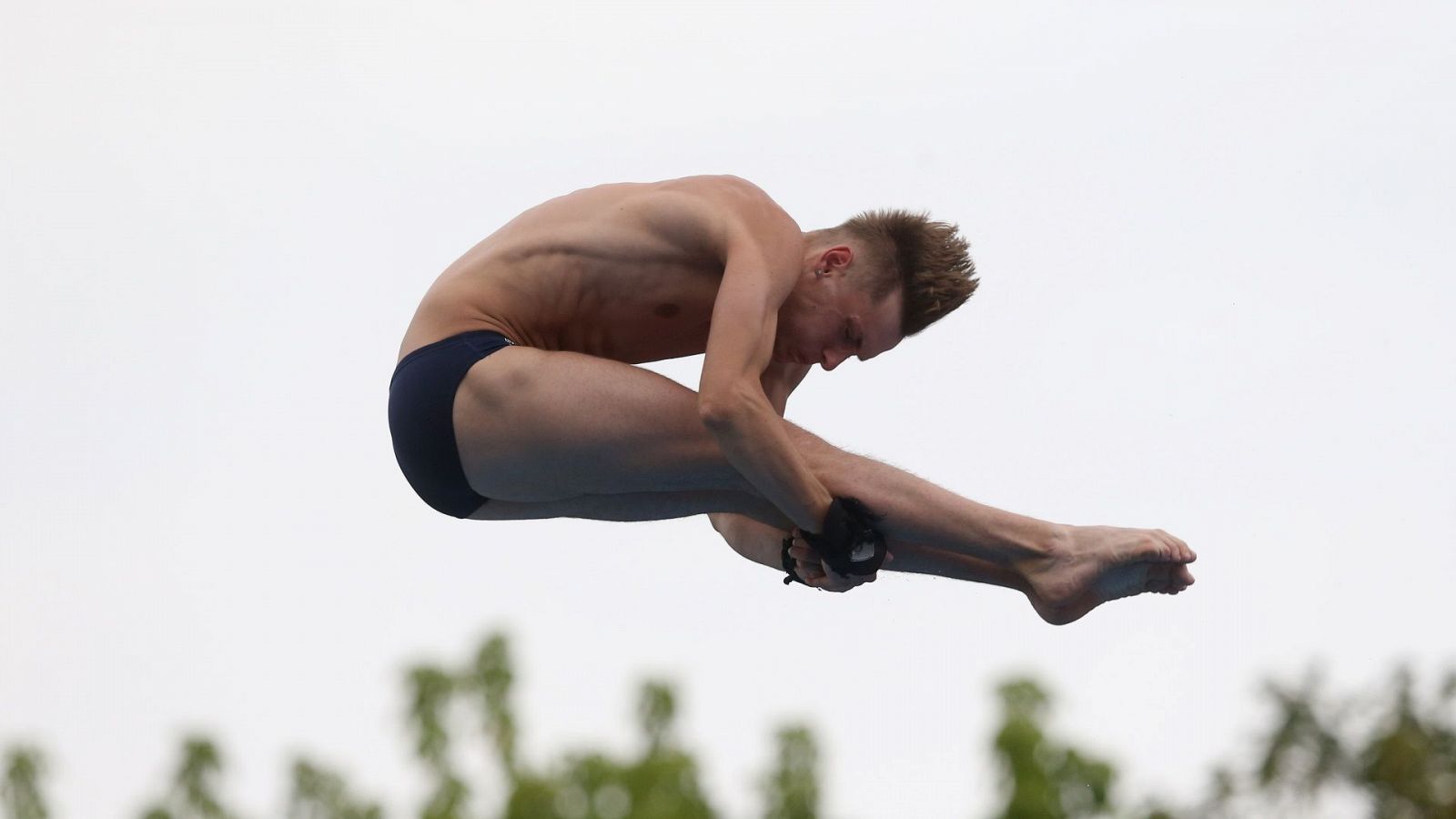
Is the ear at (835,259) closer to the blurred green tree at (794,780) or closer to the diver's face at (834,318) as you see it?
the diver's face at (834,318)

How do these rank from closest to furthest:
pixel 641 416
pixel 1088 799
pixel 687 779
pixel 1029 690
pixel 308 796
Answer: pixel 641 416, pixel 1088 799, pixel 1029 690, pixel 687 779, pixel 308 796

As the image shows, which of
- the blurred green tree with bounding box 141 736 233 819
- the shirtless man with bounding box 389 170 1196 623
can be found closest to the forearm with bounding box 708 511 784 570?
the shirtless man with bounding box 389 170 1196 623

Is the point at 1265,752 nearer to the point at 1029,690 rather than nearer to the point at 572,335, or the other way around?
the point at 1029,690

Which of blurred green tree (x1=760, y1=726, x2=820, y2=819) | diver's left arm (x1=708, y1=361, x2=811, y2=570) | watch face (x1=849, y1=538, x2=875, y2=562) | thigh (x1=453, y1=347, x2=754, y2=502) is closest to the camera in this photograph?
thigh (x1=453, y1=347, x2=754, y2=502)

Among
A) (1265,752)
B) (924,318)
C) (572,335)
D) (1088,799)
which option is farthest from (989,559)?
(1265,752)

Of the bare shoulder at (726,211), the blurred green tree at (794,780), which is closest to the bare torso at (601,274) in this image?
the bare shoulder at (726,211)

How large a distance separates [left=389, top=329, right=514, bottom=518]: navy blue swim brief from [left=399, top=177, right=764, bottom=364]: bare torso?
0.24 feet

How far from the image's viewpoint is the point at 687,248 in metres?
5.02

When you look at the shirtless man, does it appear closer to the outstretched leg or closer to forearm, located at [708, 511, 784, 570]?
the outstretched leg

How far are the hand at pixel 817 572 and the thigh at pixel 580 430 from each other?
0.43 meters

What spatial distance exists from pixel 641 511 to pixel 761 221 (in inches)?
40.9

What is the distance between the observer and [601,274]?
5.12 meters

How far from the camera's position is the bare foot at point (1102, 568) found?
526 centimetres

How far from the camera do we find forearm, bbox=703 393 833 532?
15.2 feet
